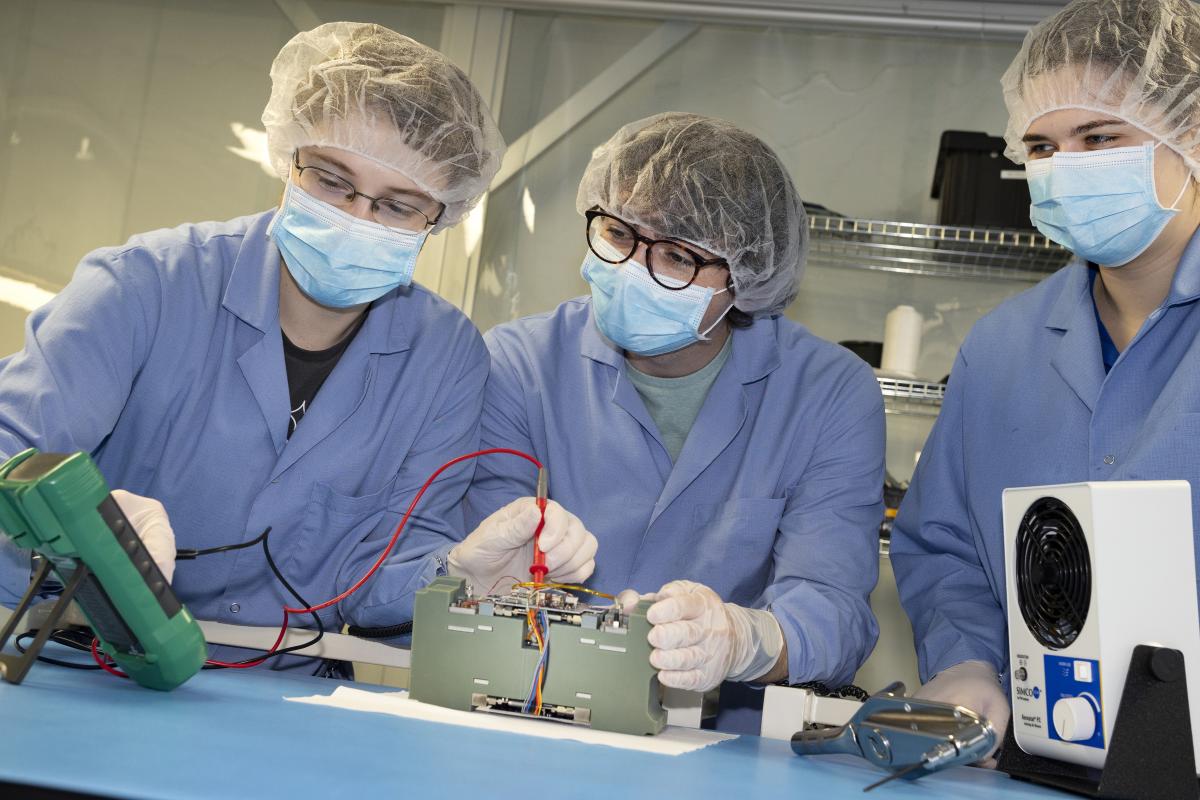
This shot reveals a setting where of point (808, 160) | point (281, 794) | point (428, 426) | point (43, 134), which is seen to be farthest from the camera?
point (43, 134)

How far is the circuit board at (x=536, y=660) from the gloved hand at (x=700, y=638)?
18 mm

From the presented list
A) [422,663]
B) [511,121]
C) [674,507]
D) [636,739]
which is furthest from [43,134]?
[636,739]

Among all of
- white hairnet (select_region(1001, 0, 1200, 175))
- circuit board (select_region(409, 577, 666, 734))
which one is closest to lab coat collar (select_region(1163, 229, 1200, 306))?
white hairnet (select_region(1001, 0, 1200, 175))

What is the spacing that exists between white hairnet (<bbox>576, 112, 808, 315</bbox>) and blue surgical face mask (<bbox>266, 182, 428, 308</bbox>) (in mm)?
355

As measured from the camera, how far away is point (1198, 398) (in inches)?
54.4

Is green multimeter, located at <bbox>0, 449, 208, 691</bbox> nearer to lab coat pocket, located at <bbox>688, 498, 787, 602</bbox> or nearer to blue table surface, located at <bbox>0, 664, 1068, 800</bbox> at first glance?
blue table surface, located at <bbox>0, 664, 1068, 800</bbox>

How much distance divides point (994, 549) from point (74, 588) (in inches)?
49.2

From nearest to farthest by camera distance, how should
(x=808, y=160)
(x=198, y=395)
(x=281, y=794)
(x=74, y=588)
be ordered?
(x=281, y=794)
(x=74, y=588)
(x=198, y=395)
(x=808, y=160)

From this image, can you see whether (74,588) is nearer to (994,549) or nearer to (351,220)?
(351,220)

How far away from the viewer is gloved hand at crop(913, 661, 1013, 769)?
137 cm

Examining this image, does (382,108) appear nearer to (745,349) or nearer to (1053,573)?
(745,349)

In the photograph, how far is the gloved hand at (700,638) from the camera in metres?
1.19

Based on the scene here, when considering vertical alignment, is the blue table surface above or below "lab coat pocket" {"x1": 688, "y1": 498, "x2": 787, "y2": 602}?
below

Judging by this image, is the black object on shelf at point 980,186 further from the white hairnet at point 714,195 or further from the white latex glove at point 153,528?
the white latex glove at point 153,528
